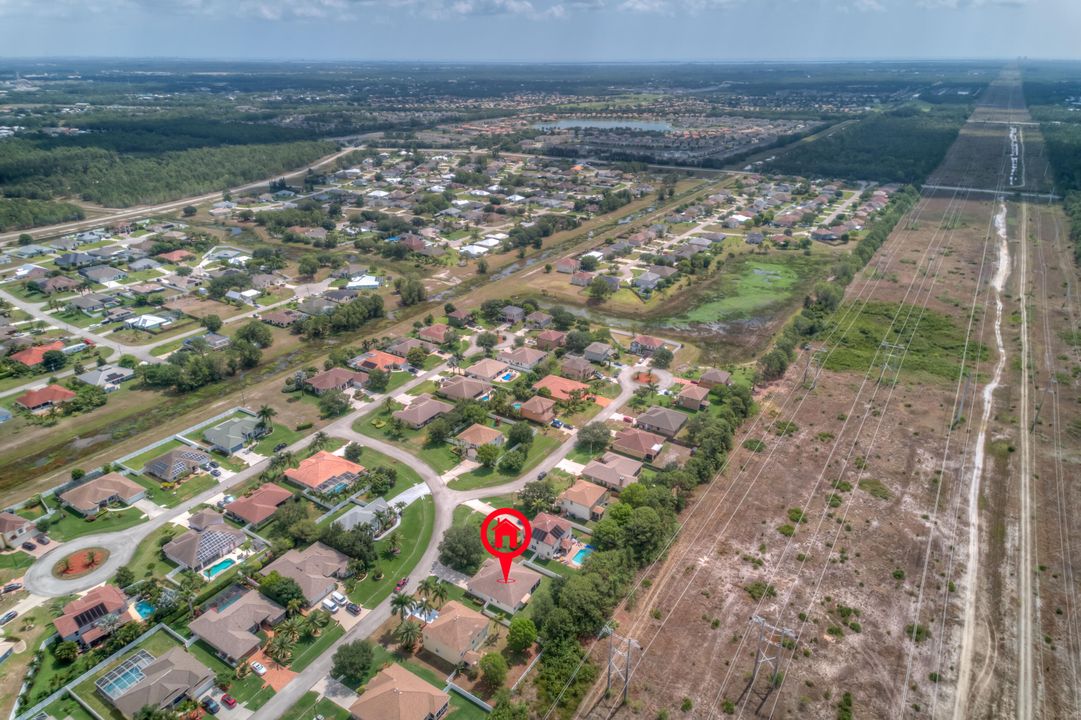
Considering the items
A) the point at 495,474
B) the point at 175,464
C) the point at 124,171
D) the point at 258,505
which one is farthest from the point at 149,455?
the point at 124,171

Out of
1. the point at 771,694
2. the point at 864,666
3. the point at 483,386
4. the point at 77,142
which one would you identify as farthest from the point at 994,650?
the point at 77,142

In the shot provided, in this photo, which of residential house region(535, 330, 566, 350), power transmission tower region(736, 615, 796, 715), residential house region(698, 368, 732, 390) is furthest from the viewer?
residential house region(535, 330, 566, 350)

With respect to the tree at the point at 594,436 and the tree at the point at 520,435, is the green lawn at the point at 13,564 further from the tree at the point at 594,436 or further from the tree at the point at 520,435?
the tree at the point at 594,436

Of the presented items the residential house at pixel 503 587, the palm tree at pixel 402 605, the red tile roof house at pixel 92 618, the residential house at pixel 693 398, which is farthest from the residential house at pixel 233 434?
the residential house at pixel 693 398

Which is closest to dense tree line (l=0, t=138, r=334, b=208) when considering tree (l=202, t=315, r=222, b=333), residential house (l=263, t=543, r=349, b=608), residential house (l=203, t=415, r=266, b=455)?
tree (l=202, t=315, r=222, b=333)

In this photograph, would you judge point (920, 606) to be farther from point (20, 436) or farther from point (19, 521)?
point (20, 436)

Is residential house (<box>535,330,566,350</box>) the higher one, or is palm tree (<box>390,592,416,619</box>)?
residential house (<box>535,330,566,350</box>)

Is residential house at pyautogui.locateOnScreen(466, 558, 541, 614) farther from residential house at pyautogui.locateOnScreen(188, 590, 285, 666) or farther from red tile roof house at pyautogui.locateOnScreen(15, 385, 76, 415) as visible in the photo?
red tile roof house at pyautogui.locateOnScreen(15, 385, 76, 415)
